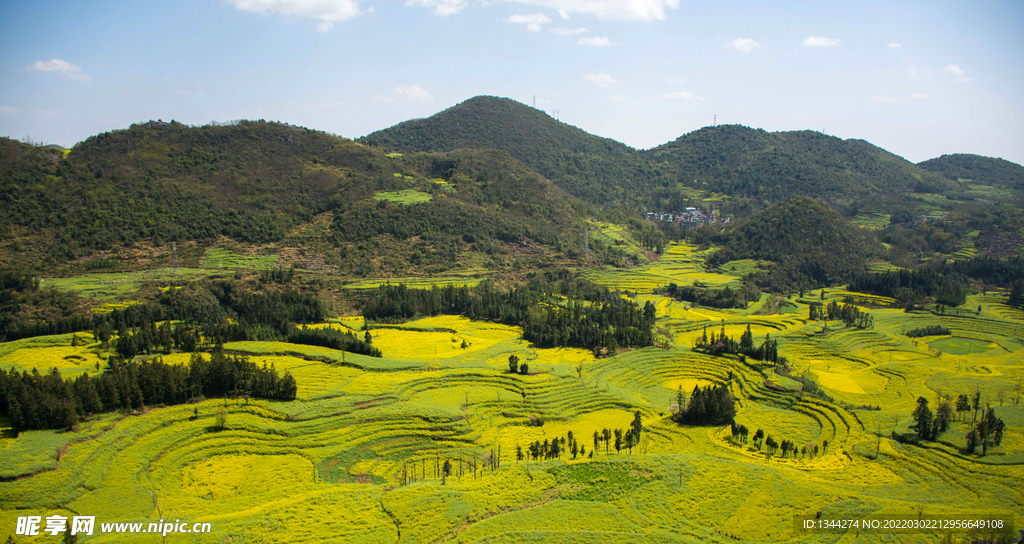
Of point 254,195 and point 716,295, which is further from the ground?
point 254,195

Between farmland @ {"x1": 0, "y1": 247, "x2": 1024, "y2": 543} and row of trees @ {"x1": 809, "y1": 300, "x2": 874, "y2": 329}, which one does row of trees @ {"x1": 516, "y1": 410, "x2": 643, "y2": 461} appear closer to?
farmland @ {"x1": 0, "y1": 247, "x2": 1024, "y2": 543}

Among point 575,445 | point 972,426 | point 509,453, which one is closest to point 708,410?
point 575,445

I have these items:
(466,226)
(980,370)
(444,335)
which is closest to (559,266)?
(466,226)

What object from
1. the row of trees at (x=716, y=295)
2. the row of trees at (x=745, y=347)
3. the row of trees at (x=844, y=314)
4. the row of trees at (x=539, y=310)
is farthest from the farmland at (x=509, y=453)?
the row of trees at (x=716, y=295)

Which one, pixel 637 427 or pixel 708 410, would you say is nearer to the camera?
pixel 637 427

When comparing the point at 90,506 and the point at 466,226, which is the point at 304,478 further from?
the point at 466,226

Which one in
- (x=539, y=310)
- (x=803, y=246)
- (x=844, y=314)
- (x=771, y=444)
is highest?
(x=803, y=246)

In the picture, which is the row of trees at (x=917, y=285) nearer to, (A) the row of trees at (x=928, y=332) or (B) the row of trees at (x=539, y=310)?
(A) the row of trees at (x=928, y=332)

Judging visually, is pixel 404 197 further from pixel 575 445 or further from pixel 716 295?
pixel 575 445
